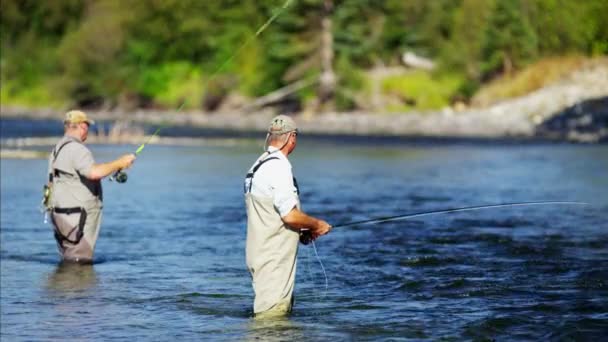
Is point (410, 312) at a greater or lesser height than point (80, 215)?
lesser

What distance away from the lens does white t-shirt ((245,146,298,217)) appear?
7965mm

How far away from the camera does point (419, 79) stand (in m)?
63.5

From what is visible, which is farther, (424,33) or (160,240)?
(424,33)

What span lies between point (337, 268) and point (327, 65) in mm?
53175

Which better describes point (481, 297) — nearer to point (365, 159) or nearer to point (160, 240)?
point (160, 240)

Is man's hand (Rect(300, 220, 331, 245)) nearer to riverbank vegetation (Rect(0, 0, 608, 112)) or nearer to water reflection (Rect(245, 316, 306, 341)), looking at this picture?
water reflection (Rect(245, 316, 306, 341))

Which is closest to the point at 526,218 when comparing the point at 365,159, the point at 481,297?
the point at 481,297

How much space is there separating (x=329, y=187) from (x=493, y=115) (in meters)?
30.7

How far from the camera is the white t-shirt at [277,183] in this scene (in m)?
7.96

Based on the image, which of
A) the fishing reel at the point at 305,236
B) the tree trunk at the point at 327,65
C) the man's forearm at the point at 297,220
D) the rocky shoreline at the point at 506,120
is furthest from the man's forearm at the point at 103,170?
the tree trunk at the point at 327,65

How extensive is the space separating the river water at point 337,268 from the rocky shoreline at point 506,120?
24.3m

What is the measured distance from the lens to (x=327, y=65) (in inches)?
2557

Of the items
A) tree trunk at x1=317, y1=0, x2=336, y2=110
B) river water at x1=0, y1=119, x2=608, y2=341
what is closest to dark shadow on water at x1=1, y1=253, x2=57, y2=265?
river water at x1=0, y1=119, x2=608, y2=341

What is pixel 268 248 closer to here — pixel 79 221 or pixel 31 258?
pixel 79 221
